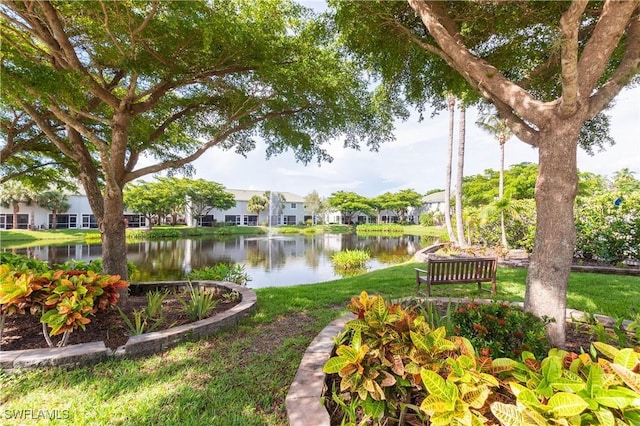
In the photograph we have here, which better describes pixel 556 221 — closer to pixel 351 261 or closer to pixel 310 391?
pixel 310 391

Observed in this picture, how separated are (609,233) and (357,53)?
348 inches

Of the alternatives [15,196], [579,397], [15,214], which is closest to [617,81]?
[579,397]

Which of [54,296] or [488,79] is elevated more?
[488,79]

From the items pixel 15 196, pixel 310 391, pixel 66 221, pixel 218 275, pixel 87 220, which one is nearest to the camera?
pixel 310 391

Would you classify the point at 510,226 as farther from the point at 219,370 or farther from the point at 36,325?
the point at 36,325

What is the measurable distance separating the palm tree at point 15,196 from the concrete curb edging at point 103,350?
105 feet

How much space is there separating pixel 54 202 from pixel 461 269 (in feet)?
125

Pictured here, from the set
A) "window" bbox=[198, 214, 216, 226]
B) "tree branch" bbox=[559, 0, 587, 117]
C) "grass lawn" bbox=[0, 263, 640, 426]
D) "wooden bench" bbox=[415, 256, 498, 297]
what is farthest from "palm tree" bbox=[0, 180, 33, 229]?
"tree branch" bbox=[559, 0, 587, 117]

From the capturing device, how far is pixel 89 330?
3.79 meters

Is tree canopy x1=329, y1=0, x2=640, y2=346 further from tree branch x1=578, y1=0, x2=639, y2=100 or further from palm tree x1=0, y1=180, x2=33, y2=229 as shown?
palm tree x1=0, y1=180, x2=33, y2=229

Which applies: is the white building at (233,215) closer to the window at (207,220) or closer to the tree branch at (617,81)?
the window at (207,220)

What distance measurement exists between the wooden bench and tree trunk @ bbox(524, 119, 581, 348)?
291 cm

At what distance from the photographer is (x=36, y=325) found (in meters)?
3.85

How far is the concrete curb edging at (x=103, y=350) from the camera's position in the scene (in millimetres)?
2844
